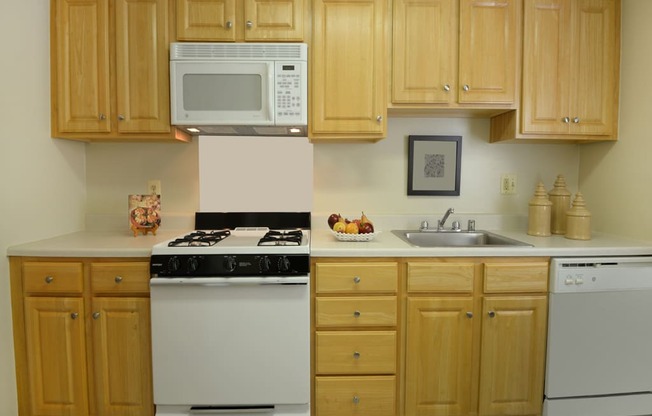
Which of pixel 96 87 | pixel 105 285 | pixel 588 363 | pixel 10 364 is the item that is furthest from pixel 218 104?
pixel 588 363

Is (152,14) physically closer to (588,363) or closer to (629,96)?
(629,96)

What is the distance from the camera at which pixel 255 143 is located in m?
2.33

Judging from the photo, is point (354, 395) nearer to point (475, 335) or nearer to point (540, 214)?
point (475, 335)

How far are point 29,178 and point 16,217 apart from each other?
0.66 feet

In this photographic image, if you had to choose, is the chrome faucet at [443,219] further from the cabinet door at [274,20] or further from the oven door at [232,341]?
the cabinet door at [274,20]

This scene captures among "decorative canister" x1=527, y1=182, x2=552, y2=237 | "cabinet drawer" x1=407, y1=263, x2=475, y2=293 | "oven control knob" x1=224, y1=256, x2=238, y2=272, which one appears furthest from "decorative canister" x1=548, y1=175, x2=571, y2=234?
"oven control knob" x1=224, y1=256, x2=238, y2=272

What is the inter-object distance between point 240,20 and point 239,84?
338 mm

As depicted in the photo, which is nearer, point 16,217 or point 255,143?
point 16,217

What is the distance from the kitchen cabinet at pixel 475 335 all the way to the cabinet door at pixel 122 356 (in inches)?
48.4

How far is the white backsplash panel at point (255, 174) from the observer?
2314 mm

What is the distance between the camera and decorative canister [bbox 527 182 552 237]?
83.4 inches

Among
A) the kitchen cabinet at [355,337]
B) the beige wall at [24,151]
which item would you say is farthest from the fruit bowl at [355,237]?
the beige wall at [24,151]

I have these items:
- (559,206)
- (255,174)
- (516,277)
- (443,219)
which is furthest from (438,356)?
(255,174)

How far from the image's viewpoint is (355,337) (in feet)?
5.69
